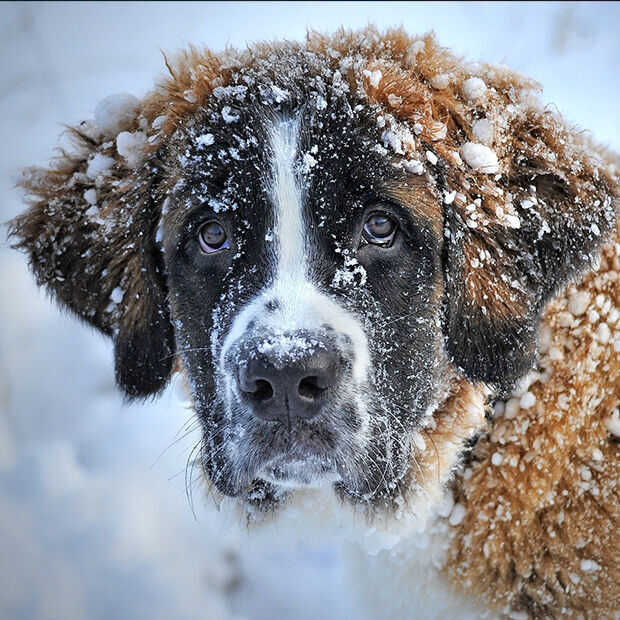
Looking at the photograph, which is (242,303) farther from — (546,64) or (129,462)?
(546,64)

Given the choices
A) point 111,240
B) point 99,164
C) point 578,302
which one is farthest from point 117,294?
point 578,302

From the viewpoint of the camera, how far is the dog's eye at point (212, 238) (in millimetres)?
2223

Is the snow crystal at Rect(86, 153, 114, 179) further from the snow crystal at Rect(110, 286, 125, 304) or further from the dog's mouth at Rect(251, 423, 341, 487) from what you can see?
the dog's mouth at Rect(251, 423, 341, 487)

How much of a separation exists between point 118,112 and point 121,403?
1925 millimetres

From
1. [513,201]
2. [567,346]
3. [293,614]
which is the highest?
[513,201]

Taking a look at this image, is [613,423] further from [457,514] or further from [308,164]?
[308,164]

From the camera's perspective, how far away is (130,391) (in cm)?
262

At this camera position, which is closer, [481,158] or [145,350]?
[481,158]

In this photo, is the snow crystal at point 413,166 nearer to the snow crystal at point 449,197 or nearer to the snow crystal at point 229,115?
the snow crystal at point 449,197

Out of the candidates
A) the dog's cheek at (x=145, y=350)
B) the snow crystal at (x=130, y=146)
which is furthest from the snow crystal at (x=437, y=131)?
the dog's cheek at (x=145, y=350)

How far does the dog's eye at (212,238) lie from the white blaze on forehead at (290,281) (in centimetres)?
20

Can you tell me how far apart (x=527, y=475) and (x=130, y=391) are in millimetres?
1400

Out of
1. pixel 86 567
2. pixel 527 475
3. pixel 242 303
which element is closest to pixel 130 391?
pixel 242 303

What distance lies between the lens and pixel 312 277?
2072 mm
